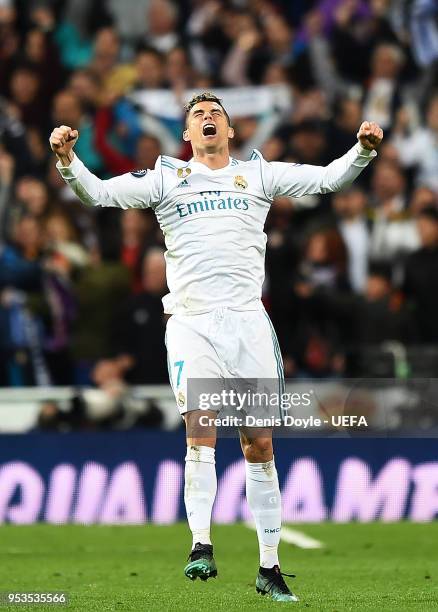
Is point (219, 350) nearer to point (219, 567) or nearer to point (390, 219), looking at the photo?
point (219, 567)

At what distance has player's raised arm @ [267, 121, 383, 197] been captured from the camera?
867cm

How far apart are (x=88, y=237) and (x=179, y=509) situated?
12.9 feet

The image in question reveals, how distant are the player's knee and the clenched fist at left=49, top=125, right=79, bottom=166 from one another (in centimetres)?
181

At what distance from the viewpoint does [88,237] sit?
1689 cm

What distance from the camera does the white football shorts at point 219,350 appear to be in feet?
28.2

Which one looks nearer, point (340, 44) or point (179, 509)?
point (179, 509)

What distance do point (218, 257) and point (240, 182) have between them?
1.48 ft

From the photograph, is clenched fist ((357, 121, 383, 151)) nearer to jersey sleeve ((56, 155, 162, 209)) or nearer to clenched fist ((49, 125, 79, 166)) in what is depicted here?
jersey sleeve ((56, 155, 162, 209))

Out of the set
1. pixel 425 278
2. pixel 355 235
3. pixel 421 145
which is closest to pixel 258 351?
pixel 425 278

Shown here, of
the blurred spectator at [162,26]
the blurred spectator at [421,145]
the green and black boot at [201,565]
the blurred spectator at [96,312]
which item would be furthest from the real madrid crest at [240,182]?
the blurred spectator at [162,26]

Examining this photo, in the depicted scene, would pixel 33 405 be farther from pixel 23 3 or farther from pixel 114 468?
pixel 23 3

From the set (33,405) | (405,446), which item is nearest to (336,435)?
(405,446)

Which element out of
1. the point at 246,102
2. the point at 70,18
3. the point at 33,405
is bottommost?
the point at 33,405

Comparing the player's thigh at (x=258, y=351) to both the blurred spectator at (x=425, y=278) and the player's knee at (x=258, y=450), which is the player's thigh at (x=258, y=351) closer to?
the player's knee at (x=258, y=450)
